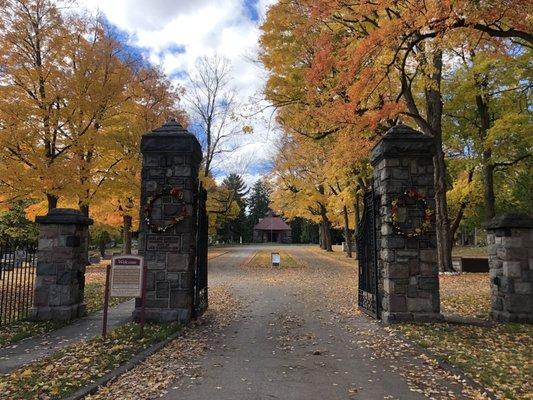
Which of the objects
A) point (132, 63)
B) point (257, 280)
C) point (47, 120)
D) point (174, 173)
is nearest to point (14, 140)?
point (47, 120)

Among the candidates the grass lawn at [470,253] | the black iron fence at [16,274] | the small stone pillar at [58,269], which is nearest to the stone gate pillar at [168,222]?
the small stone pillar at [58,269]

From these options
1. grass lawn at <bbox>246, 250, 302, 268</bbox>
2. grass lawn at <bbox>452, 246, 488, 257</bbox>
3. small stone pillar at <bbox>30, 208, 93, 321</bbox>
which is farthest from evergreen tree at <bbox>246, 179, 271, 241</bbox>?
small stone pillar at <bbox>30, 208, 93, 321</bbox>

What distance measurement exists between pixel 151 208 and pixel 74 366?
389cm

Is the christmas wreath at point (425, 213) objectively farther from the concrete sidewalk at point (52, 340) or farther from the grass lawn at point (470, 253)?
the grass lawn at point (470, 253)

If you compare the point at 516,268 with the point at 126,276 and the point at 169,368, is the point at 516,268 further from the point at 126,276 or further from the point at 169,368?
the point at 126,276

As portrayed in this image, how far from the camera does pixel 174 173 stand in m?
9.11

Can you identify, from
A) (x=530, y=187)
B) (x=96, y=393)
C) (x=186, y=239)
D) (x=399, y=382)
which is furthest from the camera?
(x=530, y=187)

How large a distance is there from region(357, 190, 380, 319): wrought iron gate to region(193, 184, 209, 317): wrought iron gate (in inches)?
151

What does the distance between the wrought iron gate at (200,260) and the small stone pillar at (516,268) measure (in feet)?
20.8

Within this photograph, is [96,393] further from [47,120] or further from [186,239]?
[47,120]

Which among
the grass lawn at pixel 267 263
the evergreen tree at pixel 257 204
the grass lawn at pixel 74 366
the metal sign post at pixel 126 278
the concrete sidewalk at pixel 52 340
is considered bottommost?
the concrete sidewalk at pixel 52 340

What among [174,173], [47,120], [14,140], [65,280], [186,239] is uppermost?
[47,120]

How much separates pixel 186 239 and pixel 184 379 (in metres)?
3.86

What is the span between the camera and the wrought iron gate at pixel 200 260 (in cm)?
956
